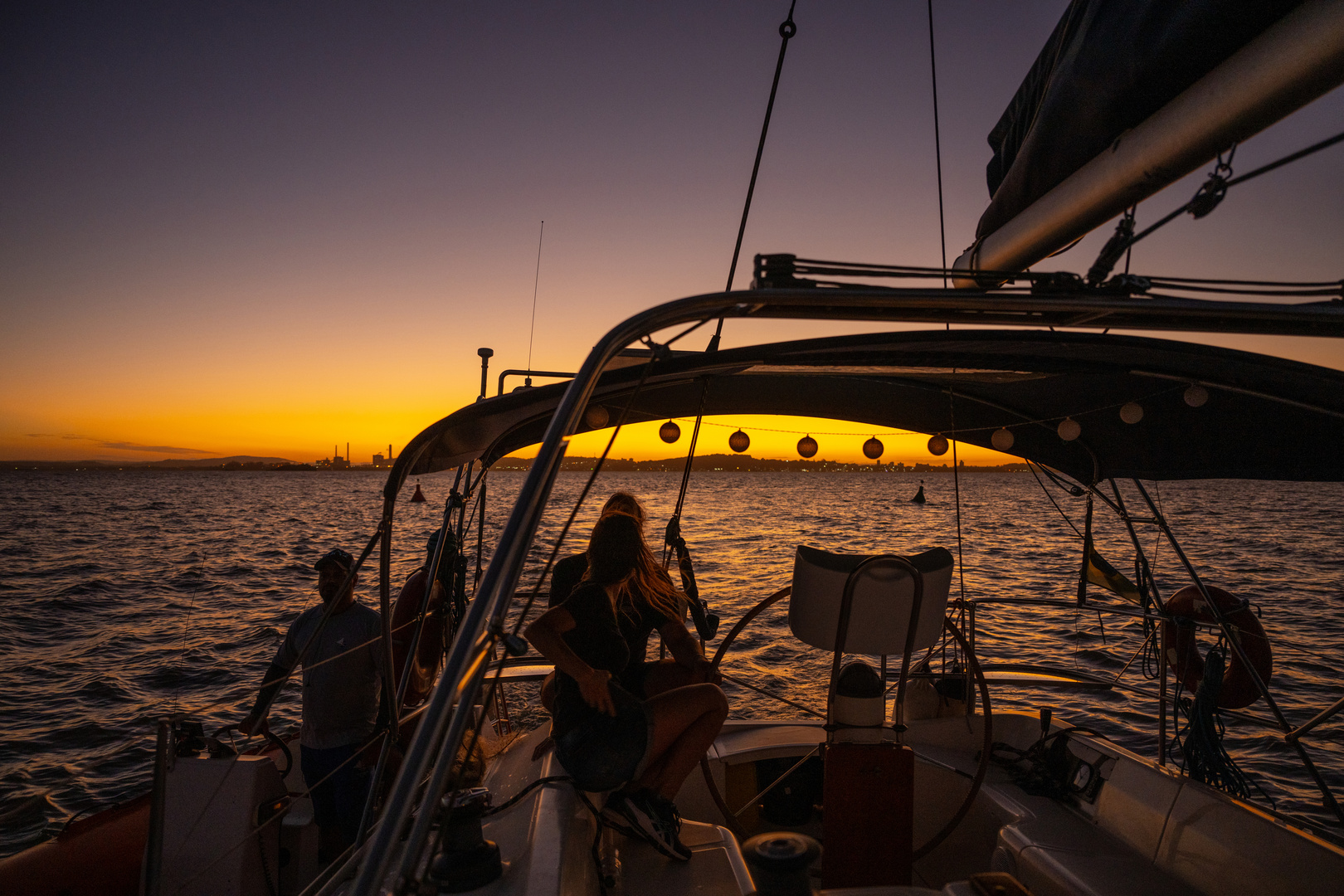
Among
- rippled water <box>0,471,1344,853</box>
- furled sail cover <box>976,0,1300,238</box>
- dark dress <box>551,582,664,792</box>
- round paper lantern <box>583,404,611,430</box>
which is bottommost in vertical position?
rippled water <box>0,471,1344,853</box>

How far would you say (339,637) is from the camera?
14.9 feet

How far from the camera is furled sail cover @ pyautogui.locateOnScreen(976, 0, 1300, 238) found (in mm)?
2086

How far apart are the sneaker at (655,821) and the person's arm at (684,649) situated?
608mm

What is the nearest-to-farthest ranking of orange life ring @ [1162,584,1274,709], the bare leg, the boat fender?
the bare leg → orange life ring @ [1162,584,1274,709] → the boat fender

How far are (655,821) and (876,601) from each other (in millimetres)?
1397

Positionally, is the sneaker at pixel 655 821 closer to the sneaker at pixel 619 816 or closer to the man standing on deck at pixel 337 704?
the sneaker at pixel 619 816

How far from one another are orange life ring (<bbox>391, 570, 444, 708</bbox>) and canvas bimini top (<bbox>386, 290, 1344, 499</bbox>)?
4.49 feet

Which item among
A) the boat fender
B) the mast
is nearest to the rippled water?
the boat fender

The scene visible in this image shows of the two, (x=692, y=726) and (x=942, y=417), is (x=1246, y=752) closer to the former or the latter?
(x=942, y=417)

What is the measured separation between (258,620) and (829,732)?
48.4 ft

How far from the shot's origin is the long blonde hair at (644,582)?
3178 mm

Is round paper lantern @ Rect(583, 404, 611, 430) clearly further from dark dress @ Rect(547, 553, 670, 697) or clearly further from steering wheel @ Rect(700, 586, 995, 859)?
steering wheel @ Rect(700, 586, 995, 859)

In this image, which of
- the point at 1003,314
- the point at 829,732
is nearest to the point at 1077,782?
the point at 829,732

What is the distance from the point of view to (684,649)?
3344 millimetres
